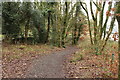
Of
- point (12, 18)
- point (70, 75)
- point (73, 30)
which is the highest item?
point (12, 18)

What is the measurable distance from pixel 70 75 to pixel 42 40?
1325 centimetres

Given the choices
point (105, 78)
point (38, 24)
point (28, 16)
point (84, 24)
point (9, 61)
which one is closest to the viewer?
point (105, 78)

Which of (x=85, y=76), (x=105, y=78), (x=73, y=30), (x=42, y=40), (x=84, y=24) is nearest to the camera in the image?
(x=105, y=78)

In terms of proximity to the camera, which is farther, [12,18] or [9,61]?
[12,18]

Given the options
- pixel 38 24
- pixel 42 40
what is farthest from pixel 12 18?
pixel 42 40

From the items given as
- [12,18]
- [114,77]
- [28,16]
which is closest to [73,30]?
[28,16]

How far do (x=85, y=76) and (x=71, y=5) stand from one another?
1569cm

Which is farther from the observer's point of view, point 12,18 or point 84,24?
point 84,24

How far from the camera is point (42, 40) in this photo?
62.2ft

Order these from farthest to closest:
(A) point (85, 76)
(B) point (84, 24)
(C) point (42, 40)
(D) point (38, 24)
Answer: (B) point (84, 24)
(C) point (42, 40)
(D) point (38, 24)
(A) point (85, 76)

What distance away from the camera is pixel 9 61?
8258 mm

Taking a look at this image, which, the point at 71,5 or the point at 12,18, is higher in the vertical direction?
the point at 71,5

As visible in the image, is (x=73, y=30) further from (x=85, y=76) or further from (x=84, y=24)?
(x=85, y=76)

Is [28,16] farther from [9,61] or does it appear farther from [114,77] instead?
[114,77]
